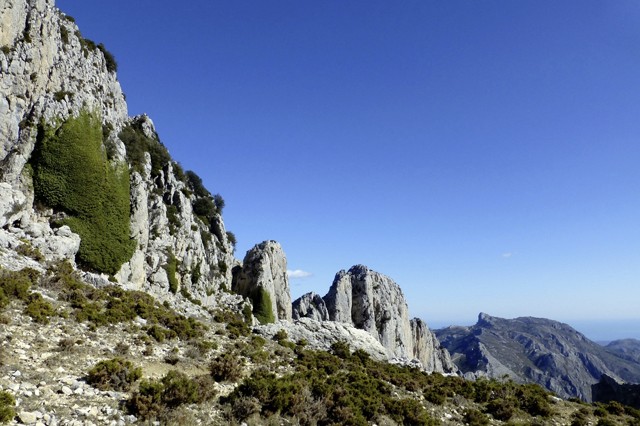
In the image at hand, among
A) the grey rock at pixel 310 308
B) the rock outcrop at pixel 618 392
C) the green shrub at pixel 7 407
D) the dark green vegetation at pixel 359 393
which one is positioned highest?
the grey rock at pixel 310 308

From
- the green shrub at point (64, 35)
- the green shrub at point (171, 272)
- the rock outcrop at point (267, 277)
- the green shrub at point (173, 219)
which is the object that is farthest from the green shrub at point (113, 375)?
the rock outcrop at point (267, 277)

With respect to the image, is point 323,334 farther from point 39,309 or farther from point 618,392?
point 618,392

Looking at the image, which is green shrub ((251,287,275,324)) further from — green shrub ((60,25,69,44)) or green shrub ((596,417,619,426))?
green shrub ((596,417,619,426))

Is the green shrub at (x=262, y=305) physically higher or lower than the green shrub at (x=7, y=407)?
higher

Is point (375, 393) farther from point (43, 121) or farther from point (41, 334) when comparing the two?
point (43, 121)

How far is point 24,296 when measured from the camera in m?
18.5

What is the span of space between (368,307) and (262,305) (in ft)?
116

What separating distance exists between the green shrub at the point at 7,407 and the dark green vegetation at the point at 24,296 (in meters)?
7.27

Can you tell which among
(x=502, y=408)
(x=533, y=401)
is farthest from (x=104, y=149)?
(x=533, y=401)

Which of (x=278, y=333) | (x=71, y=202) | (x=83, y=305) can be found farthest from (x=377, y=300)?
(x=83, y=305)

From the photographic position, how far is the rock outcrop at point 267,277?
206 feet

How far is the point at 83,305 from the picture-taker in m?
20.3

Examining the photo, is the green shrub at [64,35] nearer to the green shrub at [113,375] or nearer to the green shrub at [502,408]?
the green shrub at [113,375]

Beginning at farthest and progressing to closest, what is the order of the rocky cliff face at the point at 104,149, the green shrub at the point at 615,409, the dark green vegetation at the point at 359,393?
the rocky cliff face at the point at 104,149 → the green shrub at the point at 615,409 → the dark green vegetation at the point at 359,393
